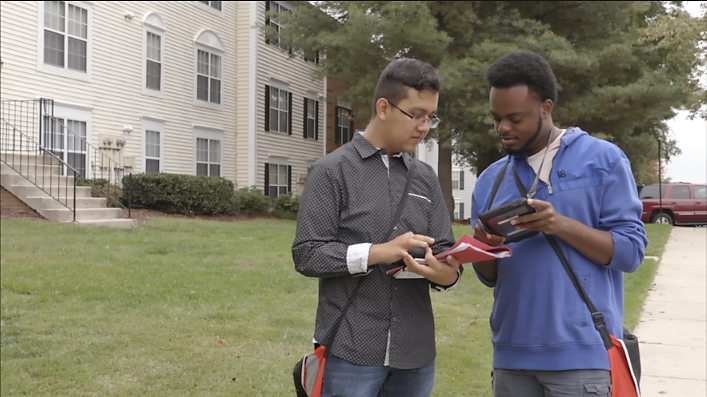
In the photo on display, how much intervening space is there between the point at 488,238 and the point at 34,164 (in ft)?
49.2

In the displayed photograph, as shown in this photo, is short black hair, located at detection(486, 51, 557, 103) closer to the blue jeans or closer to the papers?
the papers

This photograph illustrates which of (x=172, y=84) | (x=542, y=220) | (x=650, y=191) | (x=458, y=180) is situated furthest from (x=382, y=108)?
(x=458, y=180)

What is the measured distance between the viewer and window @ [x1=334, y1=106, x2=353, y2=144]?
29.9 meters

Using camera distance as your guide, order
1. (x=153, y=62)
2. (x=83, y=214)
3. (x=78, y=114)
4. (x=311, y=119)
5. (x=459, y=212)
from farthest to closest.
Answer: (x=459, y=212) < (x=311, y=119) < (x=153, y=62) < (x=78, y=114) < (x=83, y=214)

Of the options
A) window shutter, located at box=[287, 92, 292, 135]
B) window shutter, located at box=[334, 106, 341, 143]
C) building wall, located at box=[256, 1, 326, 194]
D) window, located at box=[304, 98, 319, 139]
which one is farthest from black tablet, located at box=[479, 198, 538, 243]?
window shutter, located at box=[334, 106, 341, 143]

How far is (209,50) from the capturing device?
22172 millimetres

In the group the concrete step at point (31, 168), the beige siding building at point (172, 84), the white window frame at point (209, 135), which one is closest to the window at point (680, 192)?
the beige siding building at point (172, 84)

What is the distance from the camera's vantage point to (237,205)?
64.3 feet

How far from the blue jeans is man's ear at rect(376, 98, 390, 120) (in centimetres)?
92

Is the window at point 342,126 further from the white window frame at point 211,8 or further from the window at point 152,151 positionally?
the window at point 152,151

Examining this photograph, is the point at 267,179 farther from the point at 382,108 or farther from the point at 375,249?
the point at 375,249

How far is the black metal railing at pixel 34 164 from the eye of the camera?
49.0 feet

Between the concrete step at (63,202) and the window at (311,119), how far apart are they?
1246cm

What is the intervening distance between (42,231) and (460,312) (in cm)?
794
